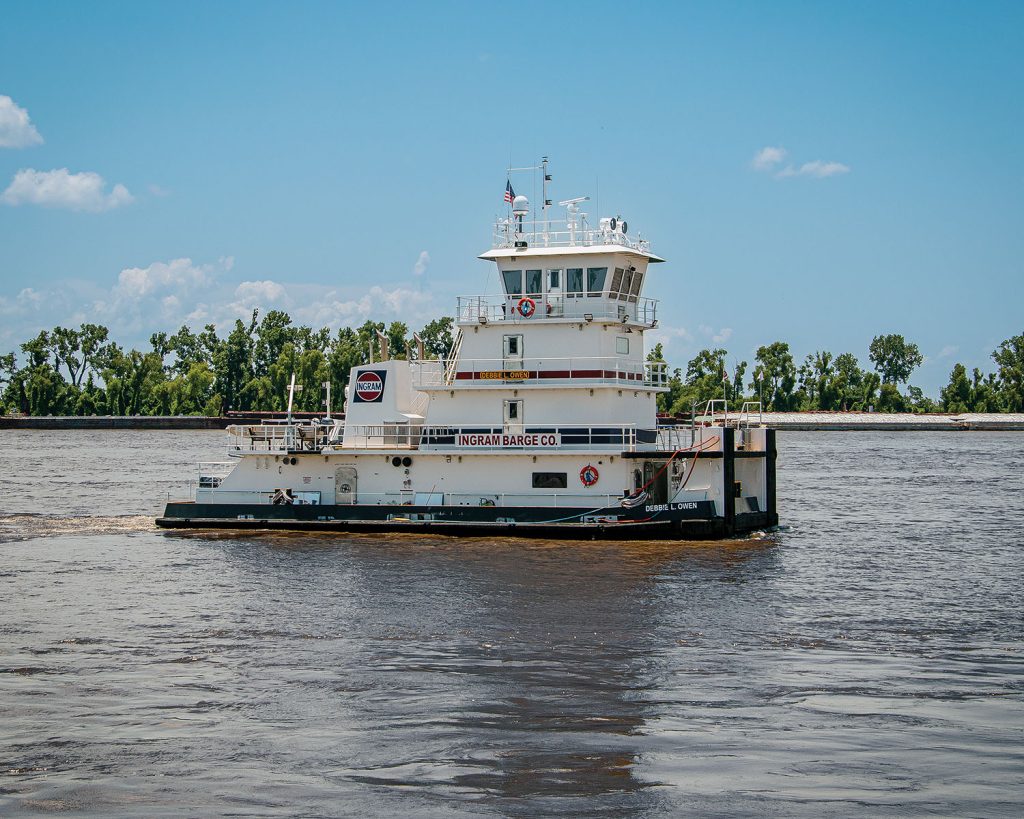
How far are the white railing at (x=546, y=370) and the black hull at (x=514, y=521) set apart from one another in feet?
11.9

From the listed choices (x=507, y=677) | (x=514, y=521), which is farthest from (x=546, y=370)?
(x=507, y=677)

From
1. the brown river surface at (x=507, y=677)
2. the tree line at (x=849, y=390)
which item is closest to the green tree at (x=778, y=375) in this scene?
the tree line at (x=849, y=390)

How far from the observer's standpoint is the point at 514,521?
32.7 metres

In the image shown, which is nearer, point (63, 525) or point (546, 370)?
point (546, 370)

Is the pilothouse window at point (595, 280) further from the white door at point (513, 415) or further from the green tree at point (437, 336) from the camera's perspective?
the green tree at point (437, 336)

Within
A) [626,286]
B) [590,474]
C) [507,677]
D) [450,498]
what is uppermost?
[626,286]

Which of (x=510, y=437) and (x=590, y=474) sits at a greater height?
(x=510, y=437)

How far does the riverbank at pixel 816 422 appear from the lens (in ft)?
468

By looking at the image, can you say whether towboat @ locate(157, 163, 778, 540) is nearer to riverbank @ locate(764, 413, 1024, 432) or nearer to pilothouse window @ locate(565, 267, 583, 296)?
pilothouse window @ locate(565, 267, 583, 296)

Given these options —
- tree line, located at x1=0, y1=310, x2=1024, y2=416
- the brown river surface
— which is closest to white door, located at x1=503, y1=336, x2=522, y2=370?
the brown river surface

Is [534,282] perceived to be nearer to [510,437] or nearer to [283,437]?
[510,437]

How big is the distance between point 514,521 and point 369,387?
20.4 feet

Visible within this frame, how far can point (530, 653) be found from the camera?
19.7 m

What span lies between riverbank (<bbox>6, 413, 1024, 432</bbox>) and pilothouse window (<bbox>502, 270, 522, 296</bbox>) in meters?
112
